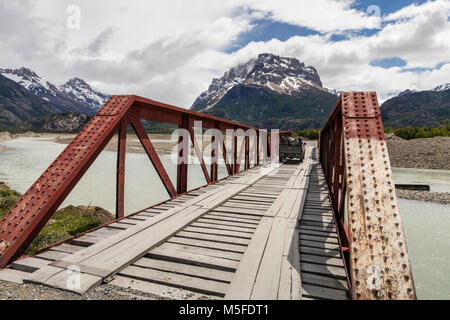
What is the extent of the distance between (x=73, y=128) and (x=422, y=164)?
185 metres

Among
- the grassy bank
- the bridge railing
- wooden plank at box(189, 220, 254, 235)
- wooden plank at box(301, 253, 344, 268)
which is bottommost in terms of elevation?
the grassy bank

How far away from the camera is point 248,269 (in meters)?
3.09

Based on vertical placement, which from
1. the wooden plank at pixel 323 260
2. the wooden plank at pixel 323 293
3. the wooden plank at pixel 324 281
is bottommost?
the wooden plank at pixel 323 293

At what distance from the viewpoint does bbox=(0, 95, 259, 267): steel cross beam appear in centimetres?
327

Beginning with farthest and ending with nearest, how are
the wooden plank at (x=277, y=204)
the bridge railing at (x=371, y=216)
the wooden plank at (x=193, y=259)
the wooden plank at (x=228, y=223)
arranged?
the wooden plank at (x=277, y=204), the wooden plank at (x=228, y=223), the wooden plank at (x=193, y=259), the bridge railing at (x=371, y=216)

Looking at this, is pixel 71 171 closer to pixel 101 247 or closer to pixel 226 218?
pixel 101 247

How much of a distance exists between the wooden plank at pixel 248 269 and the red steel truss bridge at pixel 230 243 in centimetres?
1

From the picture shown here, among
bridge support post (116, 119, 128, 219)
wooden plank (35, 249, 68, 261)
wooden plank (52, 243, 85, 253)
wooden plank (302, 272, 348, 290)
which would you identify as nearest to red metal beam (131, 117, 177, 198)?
bridge support post (116, 119, 128, 219)

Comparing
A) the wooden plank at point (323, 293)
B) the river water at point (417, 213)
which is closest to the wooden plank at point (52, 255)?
the wooden plank at point (323, 293)

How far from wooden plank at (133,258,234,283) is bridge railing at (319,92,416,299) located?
4.36 ft

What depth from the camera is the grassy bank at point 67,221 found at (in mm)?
5549

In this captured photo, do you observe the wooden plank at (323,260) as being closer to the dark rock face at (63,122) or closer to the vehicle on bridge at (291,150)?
the vehicle on bridge at (291,150)

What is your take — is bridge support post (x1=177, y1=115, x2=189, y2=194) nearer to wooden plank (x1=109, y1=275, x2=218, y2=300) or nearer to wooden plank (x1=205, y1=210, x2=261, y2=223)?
wooden plank (x1=205, y1=210, x2=261, y2=223)

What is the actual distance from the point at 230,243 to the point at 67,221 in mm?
5609
